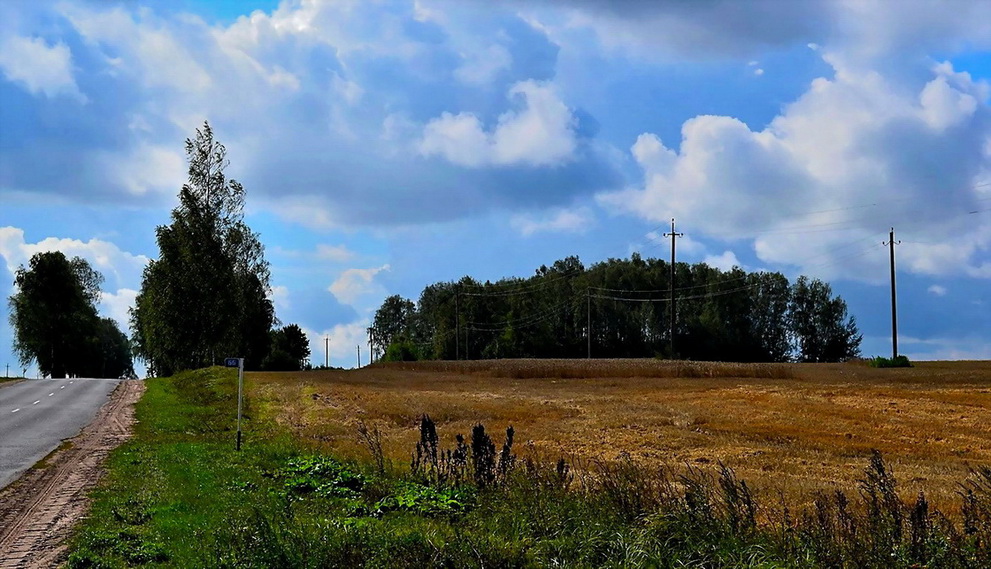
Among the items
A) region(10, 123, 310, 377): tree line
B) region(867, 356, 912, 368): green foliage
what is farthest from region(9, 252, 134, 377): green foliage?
region(867, 356, 912, 368): green foliage

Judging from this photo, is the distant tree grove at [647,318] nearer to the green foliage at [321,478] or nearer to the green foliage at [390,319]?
the green foliage at [390,319]

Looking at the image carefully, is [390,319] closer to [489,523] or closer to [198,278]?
[198,278]

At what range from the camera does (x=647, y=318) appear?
128125mm

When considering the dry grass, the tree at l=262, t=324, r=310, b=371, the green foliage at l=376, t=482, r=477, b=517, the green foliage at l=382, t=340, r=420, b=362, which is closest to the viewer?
the green foliage at l=376, t=482, r=477, b=517

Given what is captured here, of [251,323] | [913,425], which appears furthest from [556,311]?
[913,425]

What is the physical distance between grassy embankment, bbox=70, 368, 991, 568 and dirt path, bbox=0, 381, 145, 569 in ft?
1.57

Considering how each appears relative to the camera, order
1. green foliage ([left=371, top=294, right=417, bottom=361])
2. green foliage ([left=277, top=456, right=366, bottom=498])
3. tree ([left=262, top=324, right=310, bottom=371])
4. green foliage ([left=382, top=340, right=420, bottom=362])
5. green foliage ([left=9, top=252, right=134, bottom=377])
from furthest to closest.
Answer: green foliage ([left=371, top=294, right=417, bottom=361]) < green foliage ([left=382, top=340, right=420, bottom=362]) < tree ([left=262, top=324, right=310, bottom=371]) < green foliage ([left=9, top=252, right=134, bottom=377]) < green foliage ([left=277, top=456, right=366, bottom=498])

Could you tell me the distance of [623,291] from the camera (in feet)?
428

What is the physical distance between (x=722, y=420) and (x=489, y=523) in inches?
839

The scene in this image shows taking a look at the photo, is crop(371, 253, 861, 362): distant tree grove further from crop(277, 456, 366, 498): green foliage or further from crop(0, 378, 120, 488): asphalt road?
crop(277, 456, 366, 498): green foliage

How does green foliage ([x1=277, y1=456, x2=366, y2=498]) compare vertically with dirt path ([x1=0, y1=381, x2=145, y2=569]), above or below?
above

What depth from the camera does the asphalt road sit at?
2361 cm

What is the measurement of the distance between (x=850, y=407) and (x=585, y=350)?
92.4m

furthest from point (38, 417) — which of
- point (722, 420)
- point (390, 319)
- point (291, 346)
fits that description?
point (390, 319)
